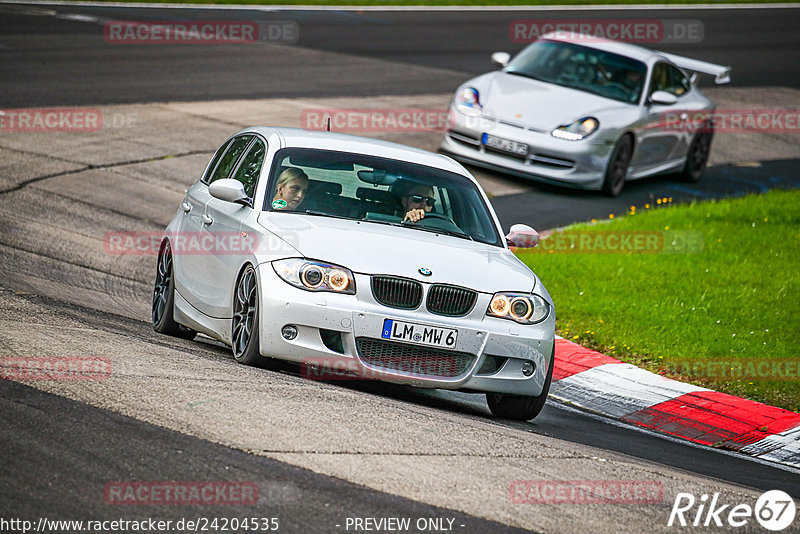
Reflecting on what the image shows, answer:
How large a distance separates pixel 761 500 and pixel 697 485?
321 mm

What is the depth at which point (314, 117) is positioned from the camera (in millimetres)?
18703

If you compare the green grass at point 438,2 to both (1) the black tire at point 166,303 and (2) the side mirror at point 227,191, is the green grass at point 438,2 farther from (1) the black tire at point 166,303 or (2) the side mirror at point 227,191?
(2) the side mirror at point 227,191

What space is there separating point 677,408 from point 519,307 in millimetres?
2085

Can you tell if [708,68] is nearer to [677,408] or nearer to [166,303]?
[677,408]

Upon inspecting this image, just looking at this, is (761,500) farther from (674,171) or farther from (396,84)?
(396,84)

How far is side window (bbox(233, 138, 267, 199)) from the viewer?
8.48 m

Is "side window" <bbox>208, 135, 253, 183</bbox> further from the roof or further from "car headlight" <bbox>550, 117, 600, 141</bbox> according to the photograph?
"car headlight" <bbox>550, 117, 600, 141</bbox>

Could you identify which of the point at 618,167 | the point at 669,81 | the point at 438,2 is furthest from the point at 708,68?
the point at 438,2

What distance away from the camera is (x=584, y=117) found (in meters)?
16.3

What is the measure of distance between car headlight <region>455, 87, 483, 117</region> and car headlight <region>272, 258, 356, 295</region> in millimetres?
9503

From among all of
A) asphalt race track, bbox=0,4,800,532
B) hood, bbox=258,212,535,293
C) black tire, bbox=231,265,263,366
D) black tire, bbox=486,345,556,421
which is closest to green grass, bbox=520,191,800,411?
asphalt race track, bbox=0,4,800,532

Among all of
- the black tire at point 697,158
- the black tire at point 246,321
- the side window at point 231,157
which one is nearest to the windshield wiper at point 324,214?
the black tire at point 246,321

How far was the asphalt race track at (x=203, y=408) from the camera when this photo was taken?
17.0 ft

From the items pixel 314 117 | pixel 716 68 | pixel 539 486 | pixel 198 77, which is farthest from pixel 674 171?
pixel 539 486
